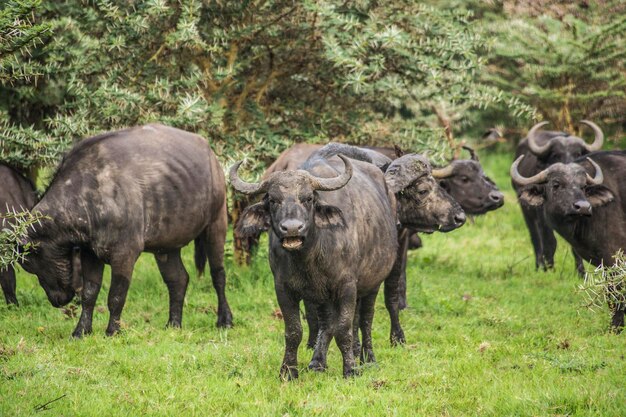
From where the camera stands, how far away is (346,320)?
682 centimetres

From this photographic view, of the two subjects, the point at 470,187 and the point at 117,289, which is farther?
the point at 470,187

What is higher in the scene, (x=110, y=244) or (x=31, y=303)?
(x=110, y=244)

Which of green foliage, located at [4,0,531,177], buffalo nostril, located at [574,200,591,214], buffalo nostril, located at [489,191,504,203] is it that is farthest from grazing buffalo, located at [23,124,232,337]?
buffalo nostril, located at [574,200,591,214]

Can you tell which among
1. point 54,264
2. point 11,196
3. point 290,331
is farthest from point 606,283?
point 11,196

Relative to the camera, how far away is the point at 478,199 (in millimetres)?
10523

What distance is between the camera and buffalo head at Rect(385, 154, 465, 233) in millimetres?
8023

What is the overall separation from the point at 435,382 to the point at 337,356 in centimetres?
120

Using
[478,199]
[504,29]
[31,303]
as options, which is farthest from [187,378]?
[504,29]

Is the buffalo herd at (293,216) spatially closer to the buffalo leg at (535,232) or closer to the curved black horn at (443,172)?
the curved black horn at (443,172)

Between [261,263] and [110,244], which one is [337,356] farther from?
[261,263]

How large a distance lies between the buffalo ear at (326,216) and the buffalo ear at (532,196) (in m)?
3.90

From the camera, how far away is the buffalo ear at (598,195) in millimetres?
9281

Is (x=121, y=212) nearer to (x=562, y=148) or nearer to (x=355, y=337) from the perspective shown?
(x=355, y=337)

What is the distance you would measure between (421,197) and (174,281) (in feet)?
9.51
